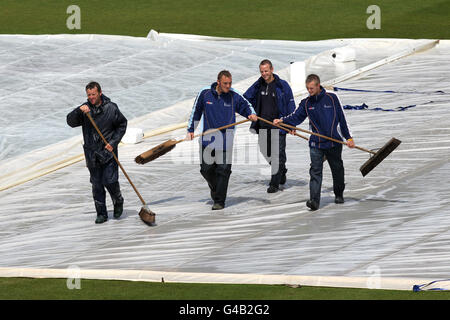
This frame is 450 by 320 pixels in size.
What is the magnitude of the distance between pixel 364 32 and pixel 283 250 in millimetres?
15502

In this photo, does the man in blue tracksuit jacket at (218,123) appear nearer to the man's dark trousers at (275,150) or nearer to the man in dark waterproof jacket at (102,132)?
the man's dark trousers at (275,150)

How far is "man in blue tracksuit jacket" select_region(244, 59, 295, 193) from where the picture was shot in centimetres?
1418

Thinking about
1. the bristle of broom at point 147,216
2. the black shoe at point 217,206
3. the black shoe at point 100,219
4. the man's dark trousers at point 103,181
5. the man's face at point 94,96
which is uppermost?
the man's face at point 94,96

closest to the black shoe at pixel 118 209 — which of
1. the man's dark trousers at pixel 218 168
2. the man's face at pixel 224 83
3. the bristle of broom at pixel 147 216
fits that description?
the bristle of broom at pixel 147 216

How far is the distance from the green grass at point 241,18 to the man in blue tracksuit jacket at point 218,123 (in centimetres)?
1230

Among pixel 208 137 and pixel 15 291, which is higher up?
pixel 208 137

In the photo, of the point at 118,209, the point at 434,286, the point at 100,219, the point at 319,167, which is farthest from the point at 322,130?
the point at 434,286

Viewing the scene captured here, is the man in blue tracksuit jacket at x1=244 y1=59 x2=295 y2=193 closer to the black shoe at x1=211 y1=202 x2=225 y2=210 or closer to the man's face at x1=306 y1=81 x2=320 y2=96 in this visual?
the black shoe at x1=211 y1=202 x2=225 y2=210

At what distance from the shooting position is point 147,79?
2138 centimetres

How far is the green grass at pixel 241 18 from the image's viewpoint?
26375 millimetres

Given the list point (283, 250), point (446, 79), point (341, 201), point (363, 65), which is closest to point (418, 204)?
point (341, 201)

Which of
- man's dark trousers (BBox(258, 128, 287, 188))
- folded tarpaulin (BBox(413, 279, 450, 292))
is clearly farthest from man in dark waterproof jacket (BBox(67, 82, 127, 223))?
folded tarpaulin (BBox(413, 279, 450, 292))

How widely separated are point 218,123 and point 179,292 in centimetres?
372

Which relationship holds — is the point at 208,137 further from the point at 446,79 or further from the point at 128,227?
the point at 446,79
